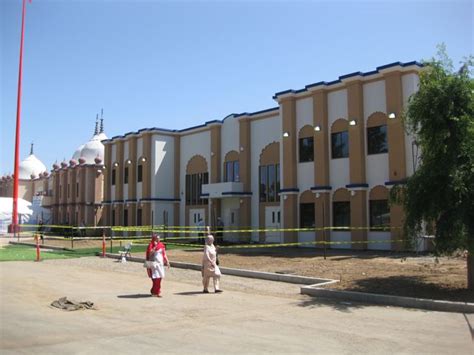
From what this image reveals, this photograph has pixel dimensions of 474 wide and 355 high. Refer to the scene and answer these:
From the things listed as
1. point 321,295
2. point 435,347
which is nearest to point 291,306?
point 321,295

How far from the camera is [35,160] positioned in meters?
83.9

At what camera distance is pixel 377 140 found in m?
26.6

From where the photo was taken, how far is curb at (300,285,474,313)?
10.6 meters

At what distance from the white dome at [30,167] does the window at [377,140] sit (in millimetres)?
63905

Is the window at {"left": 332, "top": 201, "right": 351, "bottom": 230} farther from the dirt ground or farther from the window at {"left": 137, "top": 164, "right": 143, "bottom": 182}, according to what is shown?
the window at {"left": 137, "top": 164, "right": 143, "bottom": 182}

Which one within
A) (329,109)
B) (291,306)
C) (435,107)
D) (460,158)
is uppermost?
(329,109)

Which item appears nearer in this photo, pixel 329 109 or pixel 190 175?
pixel 329 109

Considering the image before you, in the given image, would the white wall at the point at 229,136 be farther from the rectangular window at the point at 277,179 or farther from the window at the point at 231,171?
the rectangular window at the point at 277,179

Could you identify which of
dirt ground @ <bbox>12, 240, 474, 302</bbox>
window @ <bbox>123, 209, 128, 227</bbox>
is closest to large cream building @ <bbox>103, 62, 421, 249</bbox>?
window @ <bbox>123, 209, 128, 227</bbox>

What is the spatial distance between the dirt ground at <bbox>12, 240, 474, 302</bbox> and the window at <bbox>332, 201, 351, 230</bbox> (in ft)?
7.83

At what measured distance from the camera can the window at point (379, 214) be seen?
25.7m

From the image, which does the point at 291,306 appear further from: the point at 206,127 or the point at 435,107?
the point at 206,127

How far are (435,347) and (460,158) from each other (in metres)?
6.33

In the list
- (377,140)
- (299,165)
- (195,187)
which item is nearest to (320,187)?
(299,165)
